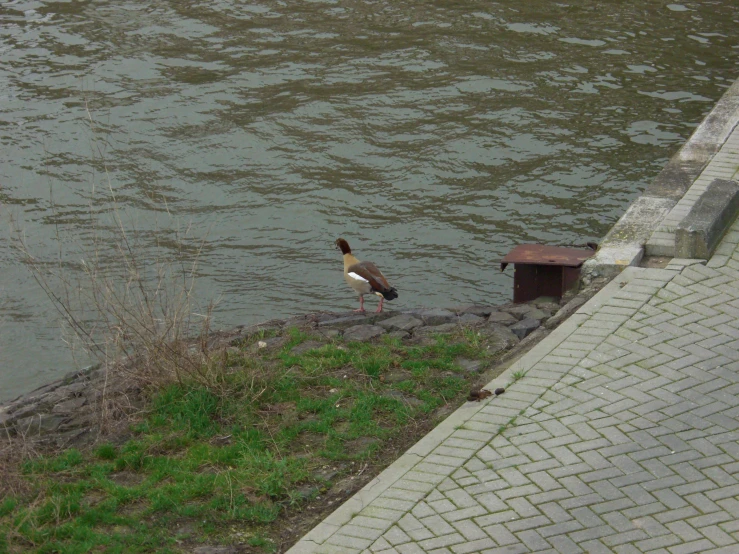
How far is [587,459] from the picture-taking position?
→ 6.14 m

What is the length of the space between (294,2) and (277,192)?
9.16m

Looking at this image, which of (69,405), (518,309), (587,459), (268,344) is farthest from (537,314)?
(69,405)

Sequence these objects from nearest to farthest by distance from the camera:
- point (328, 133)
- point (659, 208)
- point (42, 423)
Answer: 1. point (42, 423)
2. point (659, 208)
3. point (328, 133)

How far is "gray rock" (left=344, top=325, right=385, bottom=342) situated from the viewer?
27.9ft

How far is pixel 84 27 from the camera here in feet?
66.1

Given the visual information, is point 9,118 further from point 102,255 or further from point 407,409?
point 407,409

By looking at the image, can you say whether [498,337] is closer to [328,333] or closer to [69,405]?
[328,333]

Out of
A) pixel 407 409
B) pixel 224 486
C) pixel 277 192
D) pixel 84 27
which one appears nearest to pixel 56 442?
pixel 224 486

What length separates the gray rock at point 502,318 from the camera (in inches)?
344

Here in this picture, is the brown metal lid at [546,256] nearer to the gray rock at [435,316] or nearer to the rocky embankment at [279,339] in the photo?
the rocky embankment at [279,339]

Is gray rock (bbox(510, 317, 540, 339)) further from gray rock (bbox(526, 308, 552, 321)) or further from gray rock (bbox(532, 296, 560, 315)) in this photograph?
gray rock (bbox(532, 296, 560, 315))

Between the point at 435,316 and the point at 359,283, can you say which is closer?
the point at 435,316

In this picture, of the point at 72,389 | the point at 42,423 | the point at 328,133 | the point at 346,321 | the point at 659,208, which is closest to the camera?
the point at 42,423

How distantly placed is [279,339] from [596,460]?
345 cm
